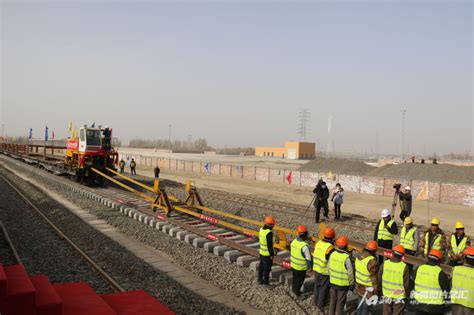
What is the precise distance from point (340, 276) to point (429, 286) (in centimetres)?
133

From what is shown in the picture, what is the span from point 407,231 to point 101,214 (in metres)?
11.8

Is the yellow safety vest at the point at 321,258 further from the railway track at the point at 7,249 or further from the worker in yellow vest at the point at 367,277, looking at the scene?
the railway track at the point at 7,249

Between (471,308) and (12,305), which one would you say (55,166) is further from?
(471,308)

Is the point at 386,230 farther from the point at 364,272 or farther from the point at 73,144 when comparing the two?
the point at 73,144

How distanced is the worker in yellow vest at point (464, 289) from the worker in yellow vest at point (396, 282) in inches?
26.1

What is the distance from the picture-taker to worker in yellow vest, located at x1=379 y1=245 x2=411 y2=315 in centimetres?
575

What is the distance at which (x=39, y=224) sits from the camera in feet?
43.7

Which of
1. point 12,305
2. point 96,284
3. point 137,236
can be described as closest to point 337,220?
point 137,236

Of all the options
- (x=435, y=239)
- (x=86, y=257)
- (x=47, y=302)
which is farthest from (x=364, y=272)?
(x=86, y=257)

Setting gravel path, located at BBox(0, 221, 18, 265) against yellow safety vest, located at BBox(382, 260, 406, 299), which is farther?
gravel path, located at BBox(0, 221, 18, 265)

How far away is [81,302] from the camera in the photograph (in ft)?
17.0

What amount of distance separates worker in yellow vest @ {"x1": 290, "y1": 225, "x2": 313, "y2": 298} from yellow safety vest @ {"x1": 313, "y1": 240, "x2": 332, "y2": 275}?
29cm

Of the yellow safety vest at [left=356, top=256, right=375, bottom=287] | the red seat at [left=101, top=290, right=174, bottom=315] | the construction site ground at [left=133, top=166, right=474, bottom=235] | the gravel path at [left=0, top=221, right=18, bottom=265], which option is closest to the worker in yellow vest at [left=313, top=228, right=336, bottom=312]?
the yellow safety vest at [left=356, top=256, right=375, bottom=287]

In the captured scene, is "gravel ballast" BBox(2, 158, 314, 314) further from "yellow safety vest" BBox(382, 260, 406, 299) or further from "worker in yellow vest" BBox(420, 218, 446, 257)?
"worker in yellow vest" BBox(420, 218, 446, 257)
